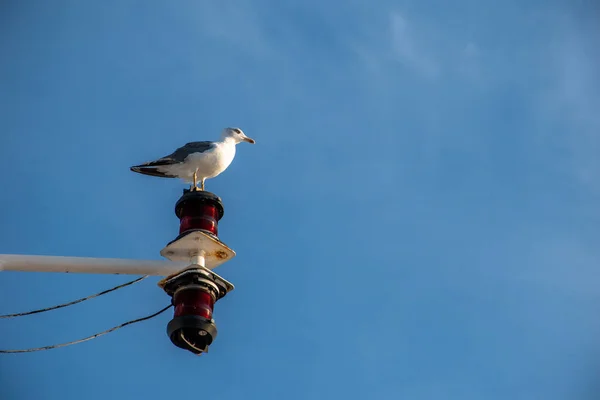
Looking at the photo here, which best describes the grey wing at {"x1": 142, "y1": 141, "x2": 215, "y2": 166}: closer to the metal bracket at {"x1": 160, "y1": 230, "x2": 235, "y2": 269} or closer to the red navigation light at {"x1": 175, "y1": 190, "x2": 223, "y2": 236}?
the red navigation light at {"x1": 175, "y1": 190, "x2": 223, "y2": 236}

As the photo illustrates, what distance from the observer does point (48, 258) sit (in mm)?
4211

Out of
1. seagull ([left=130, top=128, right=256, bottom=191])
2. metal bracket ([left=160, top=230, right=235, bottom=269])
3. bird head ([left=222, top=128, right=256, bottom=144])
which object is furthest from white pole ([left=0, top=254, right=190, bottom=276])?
bird head ([left=222, top=128, right=256, bottom=144])

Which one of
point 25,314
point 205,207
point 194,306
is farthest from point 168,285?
point 25,314

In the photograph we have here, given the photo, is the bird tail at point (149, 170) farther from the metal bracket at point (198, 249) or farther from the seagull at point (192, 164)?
the metal bracket at point (198, 249)

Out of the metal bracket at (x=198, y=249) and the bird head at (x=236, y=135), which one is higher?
the bird head at (x=236, y=135)

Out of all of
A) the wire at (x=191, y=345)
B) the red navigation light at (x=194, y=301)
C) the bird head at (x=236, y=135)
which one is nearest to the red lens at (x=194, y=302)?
the red navigation light at (x=194, y=301)

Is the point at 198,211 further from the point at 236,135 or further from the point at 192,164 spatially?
the point at 236,135

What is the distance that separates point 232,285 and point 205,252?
0.24 metres

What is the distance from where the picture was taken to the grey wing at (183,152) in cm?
720

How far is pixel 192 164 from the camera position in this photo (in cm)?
721

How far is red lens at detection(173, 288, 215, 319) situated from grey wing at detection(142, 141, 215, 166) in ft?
9.83

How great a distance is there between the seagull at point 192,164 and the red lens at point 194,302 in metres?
2.79

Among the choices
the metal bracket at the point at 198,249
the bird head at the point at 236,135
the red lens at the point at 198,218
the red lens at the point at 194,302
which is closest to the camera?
the red lens at the point at 194,302

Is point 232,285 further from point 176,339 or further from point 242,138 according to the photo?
point 242,138
